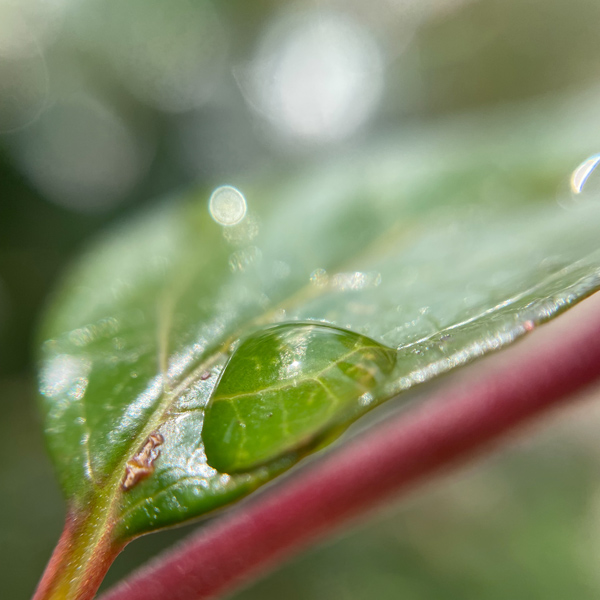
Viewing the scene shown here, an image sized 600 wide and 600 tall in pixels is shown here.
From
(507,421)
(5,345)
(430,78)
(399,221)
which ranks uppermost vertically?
(430,78)

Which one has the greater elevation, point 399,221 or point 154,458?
point 399,221

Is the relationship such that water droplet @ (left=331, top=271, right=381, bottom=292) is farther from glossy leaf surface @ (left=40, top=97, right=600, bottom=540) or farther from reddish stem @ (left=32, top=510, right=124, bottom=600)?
reddish stem @ (left=32, top=510, right=124, bottom=600)

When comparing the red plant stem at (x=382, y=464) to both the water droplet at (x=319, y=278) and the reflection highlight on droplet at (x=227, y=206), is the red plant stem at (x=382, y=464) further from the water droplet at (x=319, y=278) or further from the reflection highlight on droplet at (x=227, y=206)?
the reflection highlight on droplet at (x=227, y=206)

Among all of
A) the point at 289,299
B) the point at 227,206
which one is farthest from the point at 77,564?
the point at 227,206

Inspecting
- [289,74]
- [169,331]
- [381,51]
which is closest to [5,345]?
[169,331]

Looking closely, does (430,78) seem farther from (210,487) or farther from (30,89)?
(210,487)

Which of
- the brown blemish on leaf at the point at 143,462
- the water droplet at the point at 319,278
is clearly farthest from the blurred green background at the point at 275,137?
the brown blemish on leaf at the point at 143,462

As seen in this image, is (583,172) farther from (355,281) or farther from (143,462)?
(143,462)
